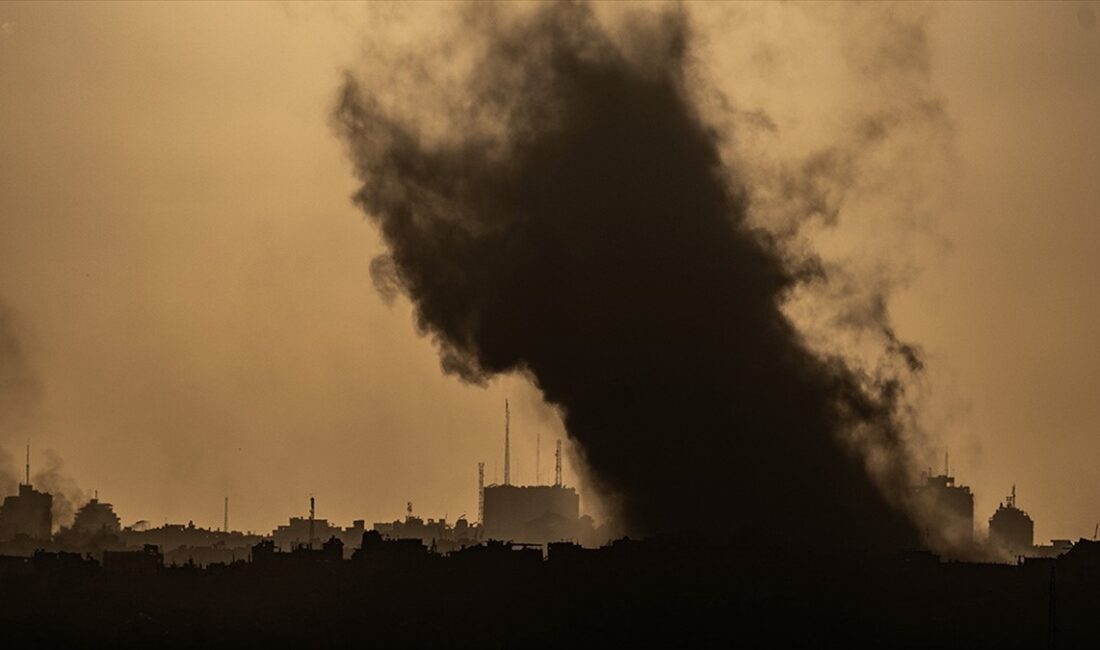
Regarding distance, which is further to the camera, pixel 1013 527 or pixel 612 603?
pixel 1013 527

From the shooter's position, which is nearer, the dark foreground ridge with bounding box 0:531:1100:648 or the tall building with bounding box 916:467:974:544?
the dark foreground ridge with bounding box 0:531:1100:648

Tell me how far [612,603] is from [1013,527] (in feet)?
178

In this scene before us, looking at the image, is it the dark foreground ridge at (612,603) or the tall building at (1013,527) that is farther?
the tall building at (1013,527)

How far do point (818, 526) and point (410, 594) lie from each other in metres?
19.1

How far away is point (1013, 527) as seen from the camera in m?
176

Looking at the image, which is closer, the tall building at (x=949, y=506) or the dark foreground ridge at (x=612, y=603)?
the dark foreground ridge at (x=612, y=603)

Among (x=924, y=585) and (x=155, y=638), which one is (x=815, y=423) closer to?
(x=924, y=585)

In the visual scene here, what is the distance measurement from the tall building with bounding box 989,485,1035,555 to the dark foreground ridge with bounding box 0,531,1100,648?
3158cm

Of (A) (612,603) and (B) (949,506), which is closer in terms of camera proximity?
(A) (612,603)

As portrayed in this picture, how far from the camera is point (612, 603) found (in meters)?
128

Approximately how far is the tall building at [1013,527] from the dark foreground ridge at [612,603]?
31.6 metres

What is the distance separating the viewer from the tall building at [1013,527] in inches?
6624

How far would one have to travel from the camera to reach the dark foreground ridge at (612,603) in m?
124

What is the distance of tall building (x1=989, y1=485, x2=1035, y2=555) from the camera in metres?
168
